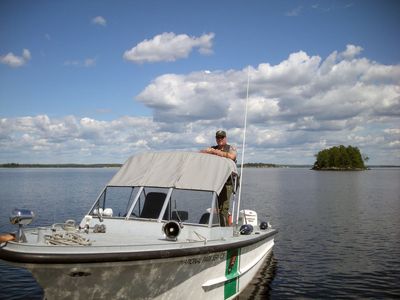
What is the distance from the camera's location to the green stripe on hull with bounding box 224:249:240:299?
8320 mm

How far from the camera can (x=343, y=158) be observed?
151875 millimetres

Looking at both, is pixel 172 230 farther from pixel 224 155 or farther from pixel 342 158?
pixel 342 158

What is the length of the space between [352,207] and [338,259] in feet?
51.9

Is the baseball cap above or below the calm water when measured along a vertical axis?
above

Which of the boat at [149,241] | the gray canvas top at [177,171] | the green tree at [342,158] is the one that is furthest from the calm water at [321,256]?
the green tree at [342,158]

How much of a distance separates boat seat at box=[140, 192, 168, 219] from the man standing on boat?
4.46 feet

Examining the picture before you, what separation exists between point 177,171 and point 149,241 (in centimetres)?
204

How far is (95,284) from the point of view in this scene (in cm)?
625

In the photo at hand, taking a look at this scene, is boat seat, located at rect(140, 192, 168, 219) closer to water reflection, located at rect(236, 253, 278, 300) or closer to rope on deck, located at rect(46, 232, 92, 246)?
rope on deck, located at rect(46, 232, 92, 246)

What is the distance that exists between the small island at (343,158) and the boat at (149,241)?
150 metres

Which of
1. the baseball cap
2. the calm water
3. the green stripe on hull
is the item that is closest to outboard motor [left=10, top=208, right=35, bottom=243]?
the green stripe on hull

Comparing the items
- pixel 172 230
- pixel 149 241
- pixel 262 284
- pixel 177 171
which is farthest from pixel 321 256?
pixel 149 241

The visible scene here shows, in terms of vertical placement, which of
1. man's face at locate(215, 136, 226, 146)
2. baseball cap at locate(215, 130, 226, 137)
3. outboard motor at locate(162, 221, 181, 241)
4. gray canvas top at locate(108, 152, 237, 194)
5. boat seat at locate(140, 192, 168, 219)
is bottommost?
outboard motor at locate(162, 221, 181, 241)

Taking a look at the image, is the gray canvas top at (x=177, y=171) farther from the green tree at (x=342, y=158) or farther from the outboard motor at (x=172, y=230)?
the green tree at (x=342, y=158)
